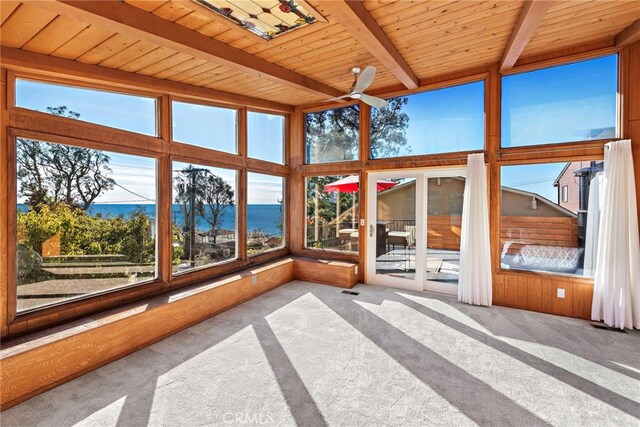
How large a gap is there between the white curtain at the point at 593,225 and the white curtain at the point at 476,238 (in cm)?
111

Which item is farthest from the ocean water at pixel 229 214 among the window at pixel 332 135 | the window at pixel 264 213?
the window at pixel 332 135

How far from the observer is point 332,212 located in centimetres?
564

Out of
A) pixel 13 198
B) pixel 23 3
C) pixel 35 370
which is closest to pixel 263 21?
pixel 23 3

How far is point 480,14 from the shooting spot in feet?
8.96

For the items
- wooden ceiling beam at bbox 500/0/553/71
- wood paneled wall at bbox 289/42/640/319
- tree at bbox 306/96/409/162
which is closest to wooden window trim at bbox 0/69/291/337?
tree at bbox 306/96/409/162

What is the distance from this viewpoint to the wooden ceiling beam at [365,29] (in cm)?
229

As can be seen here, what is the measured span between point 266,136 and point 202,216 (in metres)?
2.03

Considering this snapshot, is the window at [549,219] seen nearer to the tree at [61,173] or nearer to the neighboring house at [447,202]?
the neighboring house at [447,202]

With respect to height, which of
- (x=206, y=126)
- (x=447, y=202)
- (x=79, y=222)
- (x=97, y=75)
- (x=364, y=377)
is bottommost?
(x=364, y=377)

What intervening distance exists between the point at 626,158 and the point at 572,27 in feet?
5.25

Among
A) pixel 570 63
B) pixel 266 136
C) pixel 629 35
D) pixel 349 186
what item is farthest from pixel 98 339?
pixel 629 35

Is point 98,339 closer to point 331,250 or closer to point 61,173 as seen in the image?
point 61,173

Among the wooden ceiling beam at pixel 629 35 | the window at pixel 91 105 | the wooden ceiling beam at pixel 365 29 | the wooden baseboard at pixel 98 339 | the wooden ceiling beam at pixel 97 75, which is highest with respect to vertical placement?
the wooden ceiling beam at pixel 629 35

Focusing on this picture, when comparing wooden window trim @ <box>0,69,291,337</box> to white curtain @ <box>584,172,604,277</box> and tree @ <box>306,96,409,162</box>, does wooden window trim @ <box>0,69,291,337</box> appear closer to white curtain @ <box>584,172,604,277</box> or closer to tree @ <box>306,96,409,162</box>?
tree @ <box>306,96,409,162</box>
